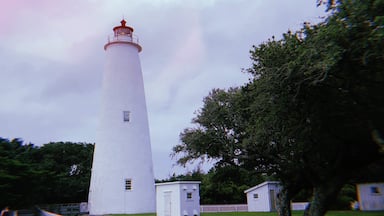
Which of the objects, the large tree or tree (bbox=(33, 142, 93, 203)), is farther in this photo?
tree (bbox=(33, 142, 93, 203))

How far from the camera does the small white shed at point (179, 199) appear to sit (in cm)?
1962

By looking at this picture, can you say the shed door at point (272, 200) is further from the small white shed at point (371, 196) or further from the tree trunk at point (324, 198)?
the tree trunk at point (324, 198)

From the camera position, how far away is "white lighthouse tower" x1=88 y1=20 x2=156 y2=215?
23453mm

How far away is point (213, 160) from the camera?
56.7 ft

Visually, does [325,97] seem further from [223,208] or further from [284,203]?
[223,208]

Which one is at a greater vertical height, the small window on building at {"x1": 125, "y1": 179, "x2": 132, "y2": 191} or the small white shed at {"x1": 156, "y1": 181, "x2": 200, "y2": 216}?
the small window on building at {"x1": 125, "y1": 179, "x2": 132, "y2": 191}

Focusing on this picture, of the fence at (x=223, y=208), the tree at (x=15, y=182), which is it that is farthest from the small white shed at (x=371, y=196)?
the tree at (x=15, y=182)

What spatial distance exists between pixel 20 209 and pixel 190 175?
23.0m

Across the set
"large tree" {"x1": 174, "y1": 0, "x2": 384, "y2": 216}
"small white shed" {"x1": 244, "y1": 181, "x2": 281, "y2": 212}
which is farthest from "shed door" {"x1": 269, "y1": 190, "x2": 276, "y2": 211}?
"large tree" {"x1": 174, "y1": 0, "x2": 384, "y2": 216}

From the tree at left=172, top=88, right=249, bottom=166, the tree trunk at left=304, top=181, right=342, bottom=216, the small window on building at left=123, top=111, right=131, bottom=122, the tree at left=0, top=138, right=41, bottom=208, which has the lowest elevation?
the tree trunk at left=304, top=181, right=342, bottom=216

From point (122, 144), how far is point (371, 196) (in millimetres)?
16046

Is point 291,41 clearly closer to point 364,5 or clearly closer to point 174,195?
point 364,5

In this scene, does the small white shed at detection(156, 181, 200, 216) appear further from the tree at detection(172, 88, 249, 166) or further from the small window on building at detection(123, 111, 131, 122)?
the small window on building at detection(123, 111, 131, 122)

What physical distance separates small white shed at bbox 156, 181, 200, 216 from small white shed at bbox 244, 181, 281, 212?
815cm
